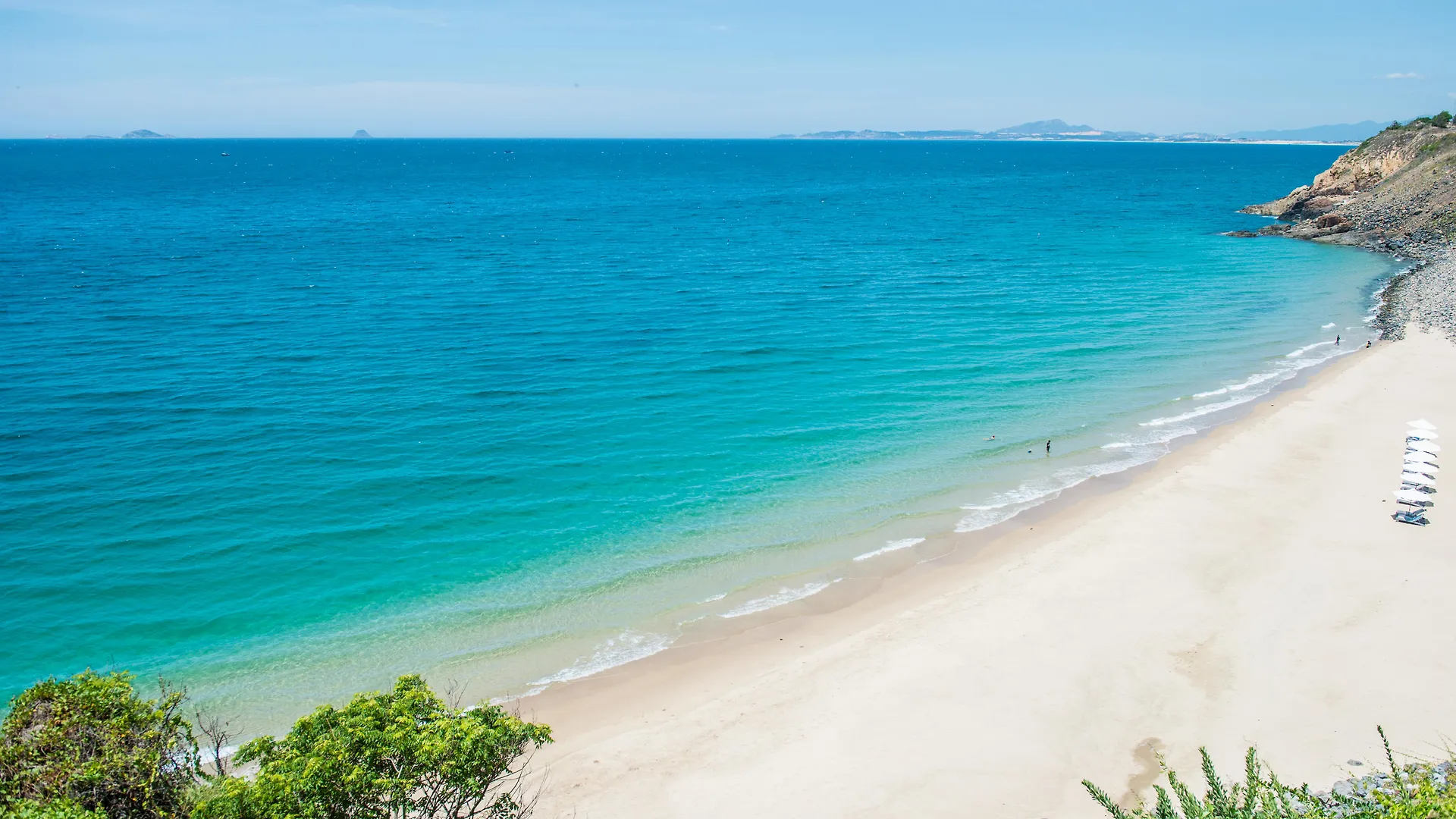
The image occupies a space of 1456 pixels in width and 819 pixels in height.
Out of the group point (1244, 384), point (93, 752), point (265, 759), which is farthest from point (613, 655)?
point (1244, 384)

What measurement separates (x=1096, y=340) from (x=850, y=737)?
126ft

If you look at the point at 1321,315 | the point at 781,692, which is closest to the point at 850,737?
the point at 781,692

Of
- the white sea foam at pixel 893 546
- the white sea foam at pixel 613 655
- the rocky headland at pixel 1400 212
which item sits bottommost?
the white sea foam at pixel 613 655

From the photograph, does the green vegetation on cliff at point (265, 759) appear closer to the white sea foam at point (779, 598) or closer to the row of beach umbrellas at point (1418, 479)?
the white sea foam at point (779, 598)

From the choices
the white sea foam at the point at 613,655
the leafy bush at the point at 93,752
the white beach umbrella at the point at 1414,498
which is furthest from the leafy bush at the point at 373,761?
the white beach umbrella at the point at 1414,498

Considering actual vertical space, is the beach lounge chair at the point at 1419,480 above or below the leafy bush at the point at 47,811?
below

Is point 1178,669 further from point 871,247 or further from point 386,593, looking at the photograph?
point 871,247

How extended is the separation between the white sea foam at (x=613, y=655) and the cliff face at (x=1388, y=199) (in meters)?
78.3

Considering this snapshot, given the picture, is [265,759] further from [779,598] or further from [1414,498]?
[1414,498]

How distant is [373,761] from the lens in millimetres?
11320

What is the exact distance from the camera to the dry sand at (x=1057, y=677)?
1702 cm

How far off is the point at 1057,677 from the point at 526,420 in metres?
23.8

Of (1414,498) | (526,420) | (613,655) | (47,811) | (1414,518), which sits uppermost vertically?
(47,811)

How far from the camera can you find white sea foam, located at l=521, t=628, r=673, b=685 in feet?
69.0
